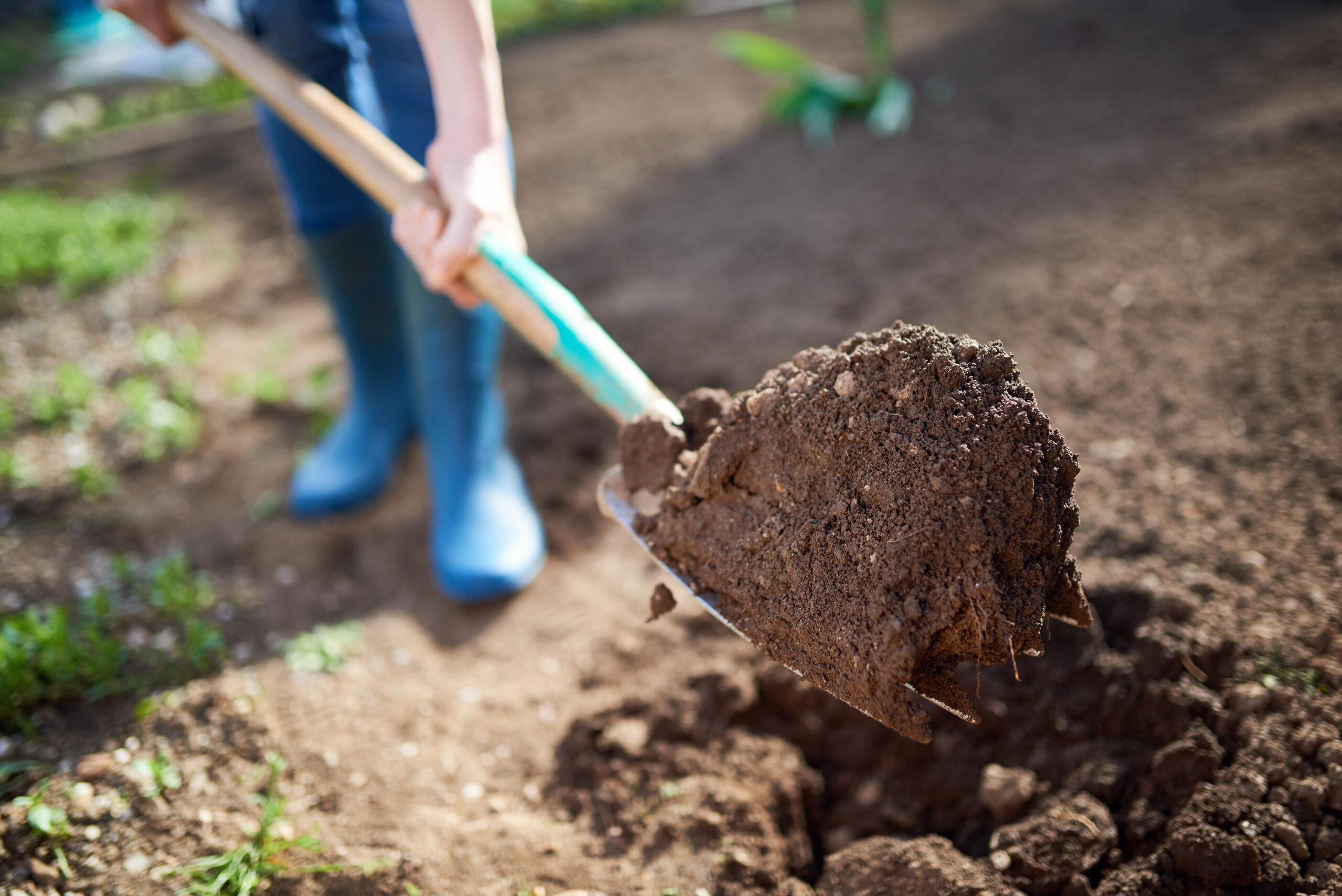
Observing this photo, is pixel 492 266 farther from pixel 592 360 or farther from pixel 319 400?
pixel 319 400

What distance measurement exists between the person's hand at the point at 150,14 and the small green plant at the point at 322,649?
149cm

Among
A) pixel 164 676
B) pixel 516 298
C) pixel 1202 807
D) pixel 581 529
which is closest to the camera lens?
pixel 1202 807

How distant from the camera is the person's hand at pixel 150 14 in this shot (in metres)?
1.83

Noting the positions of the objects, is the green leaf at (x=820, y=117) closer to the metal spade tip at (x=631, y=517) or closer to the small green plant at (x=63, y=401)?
the metal spade tip at (x=631, y=517)

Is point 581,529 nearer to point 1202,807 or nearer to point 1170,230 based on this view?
point 1202,807

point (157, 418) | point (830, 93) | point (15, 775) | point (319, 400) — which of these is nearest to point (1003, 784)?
point (15, 775)

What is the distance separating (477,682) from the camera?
5.60 ft

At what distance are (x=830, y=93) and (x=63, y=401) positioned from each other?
3.05m

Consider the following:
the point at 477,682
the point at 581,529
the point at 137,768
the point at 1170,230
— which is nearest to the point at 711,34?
the point at 1170,230

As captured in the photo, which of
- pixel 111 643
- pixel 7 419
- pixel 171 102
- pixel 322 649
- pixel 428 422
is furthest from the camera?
pixel 171 102

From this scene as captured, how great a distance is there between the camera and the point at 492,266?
4.57 feet

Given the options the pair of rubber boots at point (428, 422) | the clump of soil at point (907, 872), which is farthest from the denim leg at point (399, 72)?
the clump of soil at point (907, 872)

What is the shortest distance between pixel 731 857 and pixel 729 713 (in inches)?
10.7

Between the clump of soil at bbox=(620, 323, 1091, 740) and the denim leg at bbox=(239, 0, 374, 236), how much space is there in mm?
1346
